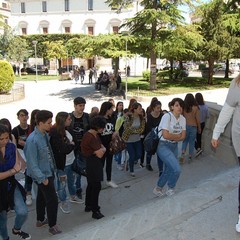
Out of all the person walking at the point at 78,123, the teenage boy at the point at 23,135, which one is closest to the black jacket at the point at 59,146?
the person walking at the point at 78,123

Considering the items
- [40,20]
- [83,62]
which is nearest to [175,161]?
[83,62]

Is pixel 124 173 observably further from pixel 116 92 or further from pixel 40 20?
pixel 40 20

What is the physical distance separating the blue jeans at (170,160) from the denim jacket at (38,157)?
1850mm

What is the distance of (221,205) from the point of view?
3.83 m

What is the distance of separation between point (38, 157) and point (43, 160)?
0.07 m

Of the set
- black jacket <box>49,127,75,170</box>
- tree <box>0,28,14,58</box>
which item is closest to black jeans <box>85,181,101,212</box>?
black jacket <box>49,127,75,170</box>

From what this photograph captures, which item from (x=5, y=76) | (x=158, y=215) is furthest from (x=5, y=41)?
(x=158, y=215)

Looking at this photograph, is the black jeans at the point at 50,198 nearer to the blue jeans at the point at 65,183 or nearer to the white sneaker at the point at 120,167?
the blue jeans at the point at 65,183

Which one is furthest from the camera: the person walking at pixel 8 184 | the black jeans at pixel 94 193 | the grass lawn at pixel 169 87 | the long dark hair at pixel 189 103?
the grass lawn at pixel 169 87

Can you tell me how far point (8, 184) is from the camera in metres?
3.65

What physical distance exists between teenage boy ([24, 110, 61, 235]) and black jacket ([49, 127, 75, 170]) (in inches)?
9.4

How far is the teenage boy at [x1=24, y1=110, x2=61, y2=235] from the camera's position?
3.85m

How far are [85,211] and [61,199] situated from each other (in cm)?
41

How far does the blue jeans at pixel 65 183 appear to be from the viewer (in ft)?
15.6
